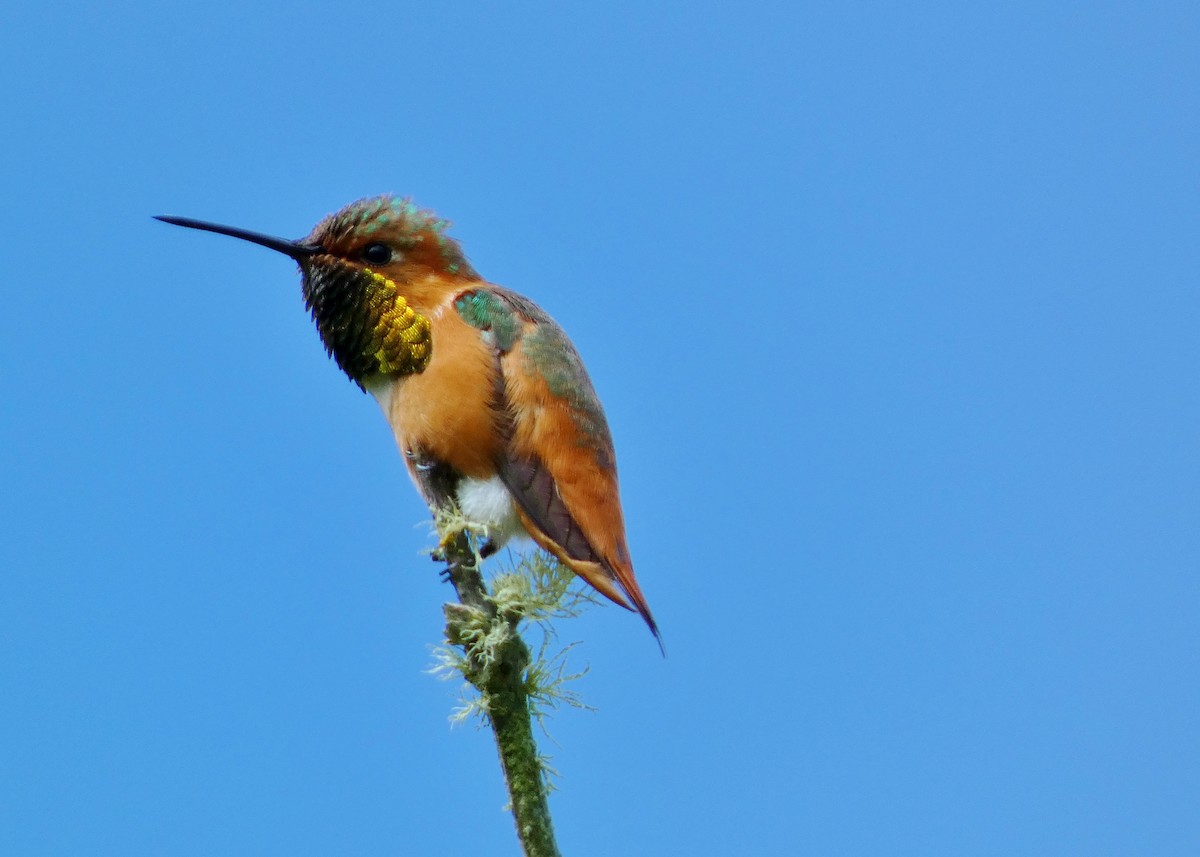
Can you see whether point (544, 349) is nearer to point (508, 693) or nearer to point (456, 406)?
point (456, 406)

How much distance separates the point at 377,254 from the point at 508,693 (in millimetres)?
1899

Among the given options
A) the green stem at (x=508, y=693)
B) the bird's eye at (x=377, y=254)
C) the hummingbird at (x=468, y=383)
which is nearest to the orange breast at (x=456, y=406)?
the hummingbird at (x=468, y=383)

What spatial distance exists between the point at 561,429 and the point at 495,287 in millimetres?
690

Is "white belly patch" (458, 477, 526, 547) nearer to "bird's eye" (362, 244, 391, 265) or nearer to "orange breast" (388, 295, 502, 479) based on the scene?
"orange breast" (388, 295, 502, 479)

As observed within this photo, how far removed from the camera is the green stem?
9.32 ft

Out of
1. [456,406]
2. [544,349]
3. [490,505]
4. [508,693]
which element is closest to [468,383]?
[456,406]

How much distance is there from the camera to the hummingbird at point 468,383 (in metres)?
3.80

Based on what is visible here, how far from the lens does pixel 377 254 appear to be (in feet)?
14.3

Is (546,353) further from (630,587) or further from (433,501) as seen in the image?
(630,587)

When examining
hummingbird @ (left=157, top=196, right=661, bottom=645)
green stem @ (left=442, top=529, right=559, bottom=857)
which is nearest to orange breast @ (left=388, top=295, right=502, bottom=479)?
hummingbird @ (left=157, top=196, right=661, bottom=645)

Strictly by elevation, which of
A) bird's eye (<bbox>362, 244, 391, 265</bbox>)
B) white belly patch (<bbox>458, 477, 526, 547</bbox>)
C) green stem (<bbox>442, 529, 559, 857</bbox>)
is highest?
bird's eye (<bbox>362, 244, 391, 265</bbox>)

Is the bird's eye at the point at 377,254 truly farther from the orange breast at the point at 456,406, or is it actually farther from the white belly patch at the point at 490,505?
the white belly patch at the point at 490,505

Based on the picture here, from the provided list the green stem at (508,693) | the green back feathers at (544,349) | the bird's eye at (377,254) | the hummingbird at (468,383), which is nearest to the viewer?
the green stem at (508,693)

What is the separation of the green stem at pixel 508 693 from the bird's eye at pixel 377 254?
1.50 m
